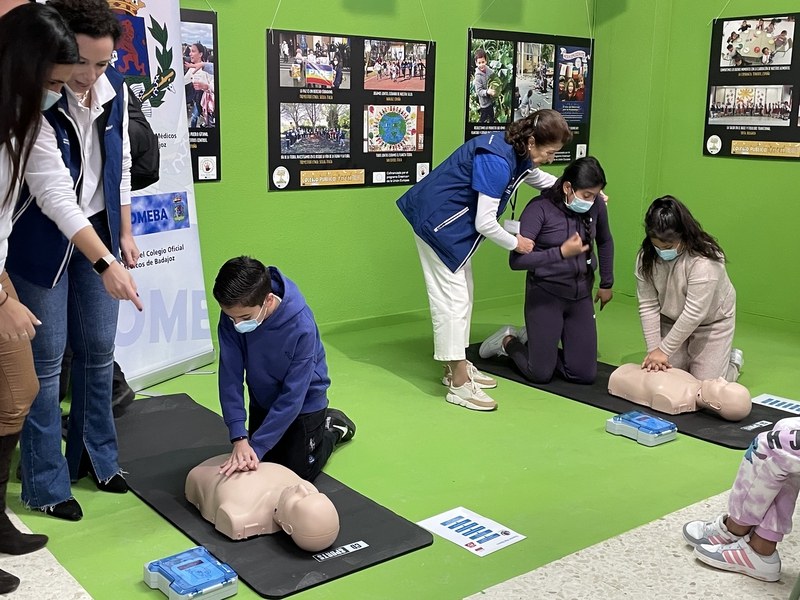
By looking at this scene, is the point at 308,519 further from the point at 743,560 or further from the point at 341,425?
the point at 743,560

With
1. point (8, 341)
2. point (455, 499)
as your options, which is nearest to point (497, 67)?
point (455, 499)

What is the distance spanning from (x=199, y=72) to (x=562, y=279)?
201 centimetres

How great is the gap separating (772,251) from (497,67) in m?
1.99

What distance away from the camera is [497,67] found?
5.30 m

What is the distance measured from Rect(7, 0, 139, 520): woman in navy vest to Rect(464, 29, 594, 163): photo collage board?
3.01 meters

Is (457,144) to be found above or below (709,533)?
above

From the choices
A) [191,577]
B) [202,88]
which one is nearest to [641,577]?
[191,577]

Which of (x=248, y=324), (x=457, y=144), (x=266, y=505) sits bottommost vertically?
(x=266, y=505)

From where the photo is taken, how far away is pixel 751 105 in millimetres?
5156

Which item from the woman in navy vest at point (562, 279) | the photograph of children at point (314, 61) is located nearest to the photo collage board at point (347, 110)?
the photograph of children at point (314, 61)

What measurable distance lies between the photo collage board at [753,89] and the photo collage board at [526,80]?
0.82m

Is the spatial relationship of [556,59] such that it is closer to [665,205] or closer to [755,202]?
[755,202]

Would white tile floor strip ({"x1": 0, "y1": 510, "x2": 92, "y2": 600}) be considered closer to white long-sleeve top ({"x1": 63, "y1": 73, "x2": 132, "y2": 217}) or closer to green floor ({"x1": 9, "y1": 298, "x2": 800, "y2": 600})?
green floor ({"x1": 9, "y1": 298, "x2": 800, "y2": 600})

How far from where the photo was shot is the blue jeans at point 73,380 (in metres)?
2.48
